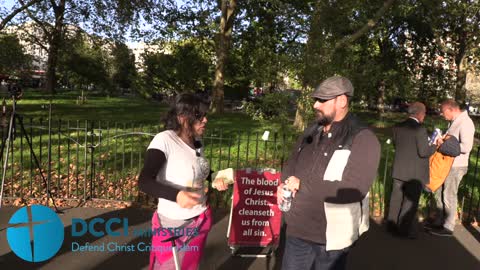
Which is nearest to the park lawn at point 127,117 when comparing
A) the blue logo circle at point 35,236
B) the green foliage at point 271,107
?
the green foliage at point 271,107

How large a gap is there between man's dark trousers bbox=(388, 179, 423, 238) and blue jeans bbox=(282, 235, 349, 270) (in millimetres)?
2970

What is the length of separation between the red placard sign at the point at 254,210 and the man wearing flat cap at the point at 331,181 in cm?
205

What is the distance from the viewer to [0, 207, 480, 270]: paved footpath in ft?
14.6

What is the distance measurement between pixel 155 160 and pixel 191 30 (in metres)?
23.6

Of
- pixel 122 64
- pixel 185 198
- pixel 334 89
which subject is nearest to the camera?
pixel 185 198

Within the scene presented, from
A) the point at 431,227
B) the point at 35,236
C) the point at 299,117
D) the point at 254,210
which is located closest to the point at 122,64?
the point at 299,117

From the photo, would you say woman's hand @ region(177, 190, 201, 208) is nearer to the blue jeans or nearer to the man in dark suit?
the blue jeans

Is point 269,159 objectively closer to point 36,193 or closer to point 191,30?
point 36,193

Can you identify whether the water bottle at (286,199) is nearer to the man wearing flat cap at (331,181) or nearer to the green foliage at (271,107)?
the man wearing flat cap at (331,181)

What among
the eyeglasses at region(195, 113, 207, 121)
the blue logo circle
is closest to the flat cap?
the eyeglasses at region(195, 113, 207, 121)

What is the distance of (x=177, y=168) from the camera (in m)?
2.60

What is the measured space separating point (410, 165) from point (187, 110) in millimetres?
3635

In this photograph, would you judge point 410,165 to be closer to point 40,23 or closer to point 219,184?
point 219,184

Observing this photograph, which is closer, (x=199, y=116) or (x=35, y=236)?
(x=199, y=116)
